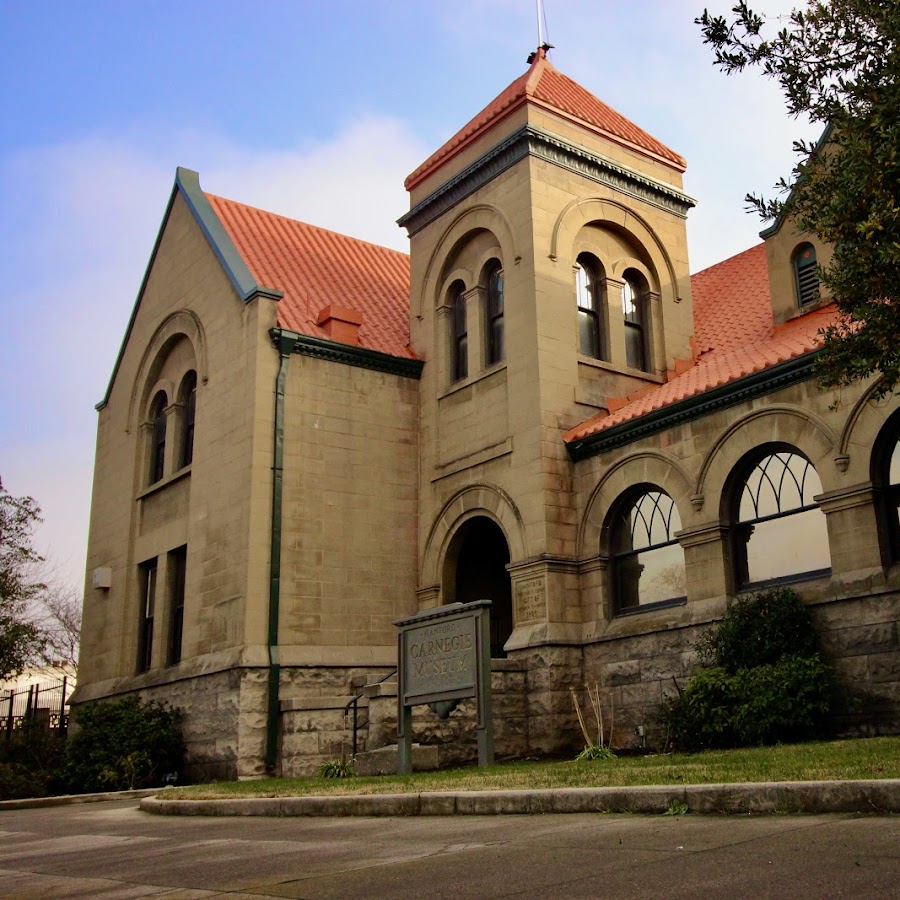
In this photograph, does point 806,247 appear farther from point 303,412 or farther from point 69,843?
point 69,843

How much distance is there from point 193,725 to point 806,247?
14.4 meters

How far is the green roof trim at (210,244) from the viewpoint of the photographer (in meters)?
21.5

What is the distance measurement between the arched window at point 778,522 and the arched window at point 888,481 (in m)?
0.95

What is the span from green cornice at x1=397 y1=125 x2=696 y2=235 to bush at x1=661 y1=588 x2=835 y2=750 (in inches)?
401

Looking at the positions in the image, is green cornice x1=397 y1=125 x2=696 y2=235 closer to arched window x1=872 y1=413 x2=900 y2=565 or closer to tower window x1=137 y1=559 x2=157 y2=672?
arched window x1=872 y1=413 x2=900 y2=565

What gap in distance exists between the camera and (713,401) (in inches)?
677

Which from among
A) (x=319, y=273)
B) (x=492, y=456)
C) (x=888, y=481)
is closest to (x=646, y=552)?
(x=492, y=456)

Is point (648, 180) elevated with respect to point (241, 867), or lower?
elevated

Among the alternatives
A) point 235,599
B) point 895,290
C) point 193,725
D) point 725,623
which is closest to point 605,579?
point 725,623

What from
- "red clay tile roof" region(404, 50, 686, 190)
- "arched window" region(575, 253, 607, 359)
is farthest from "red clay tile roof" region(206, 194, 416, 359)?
"arched window" region(575, 253, 607, 359)

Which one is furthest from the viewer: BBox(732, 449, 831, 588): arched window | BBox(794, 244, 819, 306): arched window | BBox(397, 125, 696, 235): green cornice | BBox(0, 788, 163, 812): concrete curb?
BBox(397, 125, 696, 235): green cornice

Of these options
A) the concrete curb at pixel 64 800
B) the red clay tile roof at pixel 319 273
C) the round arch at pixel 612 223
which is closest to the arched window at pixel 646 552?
the round arch at pixel 612 223

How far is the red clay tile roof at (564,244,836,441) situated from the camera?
17.6 m

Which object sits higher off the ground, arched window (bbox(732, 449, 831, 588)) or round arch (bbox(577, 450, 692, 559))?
round arch (bbox(577, 450, 692, 559))
